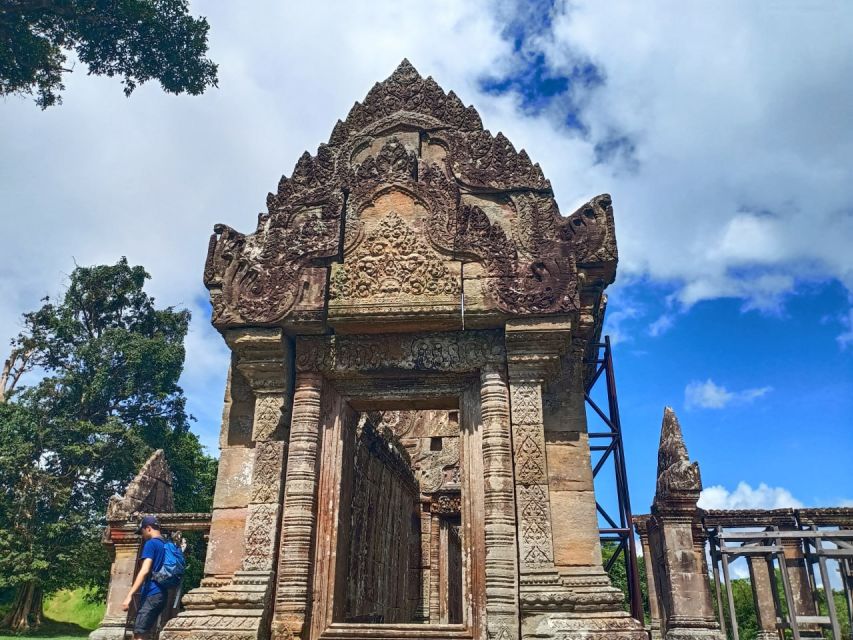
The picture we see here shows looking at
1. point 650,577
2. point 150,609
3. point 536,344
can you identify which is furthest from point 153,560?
point 650,577

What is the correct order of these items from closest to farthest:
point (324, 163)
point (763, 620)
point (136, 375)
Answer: point (324, 163)
point (763, 620)
point (136, 375)

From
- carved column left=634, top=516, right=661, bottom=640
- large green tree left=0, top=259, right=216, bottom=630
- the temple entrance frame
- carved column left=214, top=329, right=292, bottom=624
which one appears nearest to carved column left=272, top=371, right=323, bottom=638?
the temple entrance frame

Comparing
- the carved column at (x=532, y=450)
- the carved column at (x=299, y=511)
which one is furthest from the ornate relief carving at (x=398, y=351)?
the carved column at (x=532, y=450)

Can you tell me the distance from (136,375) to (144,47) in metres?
16.5

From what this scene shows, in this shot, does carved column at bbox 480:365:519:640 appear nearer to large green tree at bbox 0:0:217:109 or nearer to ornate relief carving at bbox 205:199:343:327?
ornate relief carving at bbox 205:199:343:327

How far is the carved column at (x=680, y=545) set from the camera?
470 inches

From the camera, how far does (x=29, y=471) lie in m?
24.6

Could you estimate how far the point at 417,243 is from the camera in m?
6.68

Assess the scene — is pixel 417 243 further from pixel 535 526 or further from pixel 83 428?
pixel 83 428

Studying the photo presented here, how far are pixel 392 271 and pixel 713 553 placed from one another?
985 centimetres

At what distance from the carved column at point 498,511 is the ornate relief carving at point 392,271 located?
39.1 inches

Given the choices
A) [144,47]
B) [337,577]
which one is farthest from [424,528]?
[144,47]

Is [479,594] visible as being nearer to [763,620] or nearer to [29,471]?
[763,620]

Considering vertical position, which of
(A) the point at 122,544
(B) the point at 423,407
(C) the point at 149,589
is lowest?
(C) the point at 149,589
